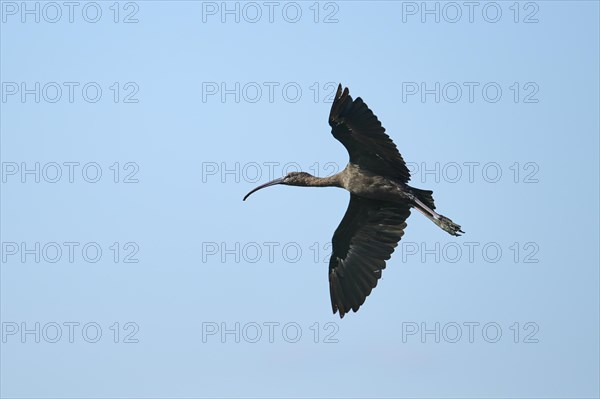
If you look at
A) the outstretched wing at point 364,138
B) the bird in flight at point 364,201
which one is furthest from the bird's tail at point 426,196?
the outstretched wing at point 364,138

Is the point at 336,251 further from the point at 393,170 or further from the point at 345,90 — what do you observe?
the point at 345,90

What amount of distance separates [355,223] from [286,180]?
6.10 feet

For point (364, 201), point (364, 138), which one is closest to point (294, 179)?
point (364, 201)

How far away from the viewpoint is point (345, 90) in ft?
62.4

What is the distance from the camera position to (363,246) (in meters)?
22.4

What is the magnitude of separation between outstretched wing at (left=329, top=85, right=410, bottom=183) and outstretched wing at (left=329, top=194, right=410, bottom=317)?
141 centimetres

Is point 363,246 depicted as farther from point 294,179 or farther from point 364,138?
point 364,138

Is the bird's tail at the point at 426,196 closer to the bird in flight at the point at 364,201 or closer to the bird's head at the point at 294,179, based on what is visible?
the bird in flight at the point at 364,201

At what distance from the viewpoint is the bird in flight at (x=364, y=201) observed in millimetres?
19500

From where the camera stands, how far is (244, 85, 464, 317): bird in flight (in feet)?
64.0

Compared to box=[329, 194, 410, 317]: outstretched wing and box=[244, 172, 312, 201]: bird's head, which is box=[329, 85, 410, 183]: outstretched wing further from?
box=[244, 172, 312, 201]: bird's head

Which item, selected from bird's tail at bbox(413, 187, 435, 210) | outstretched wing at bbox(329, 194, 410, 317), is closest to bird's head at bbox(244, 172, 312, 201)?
outstretched wing at bbox(329, 194, 410, 317)

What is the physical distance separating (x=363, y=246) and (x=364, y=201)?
1.13m

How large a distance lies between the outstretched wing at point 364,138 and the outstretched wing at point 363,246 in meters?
1.41
